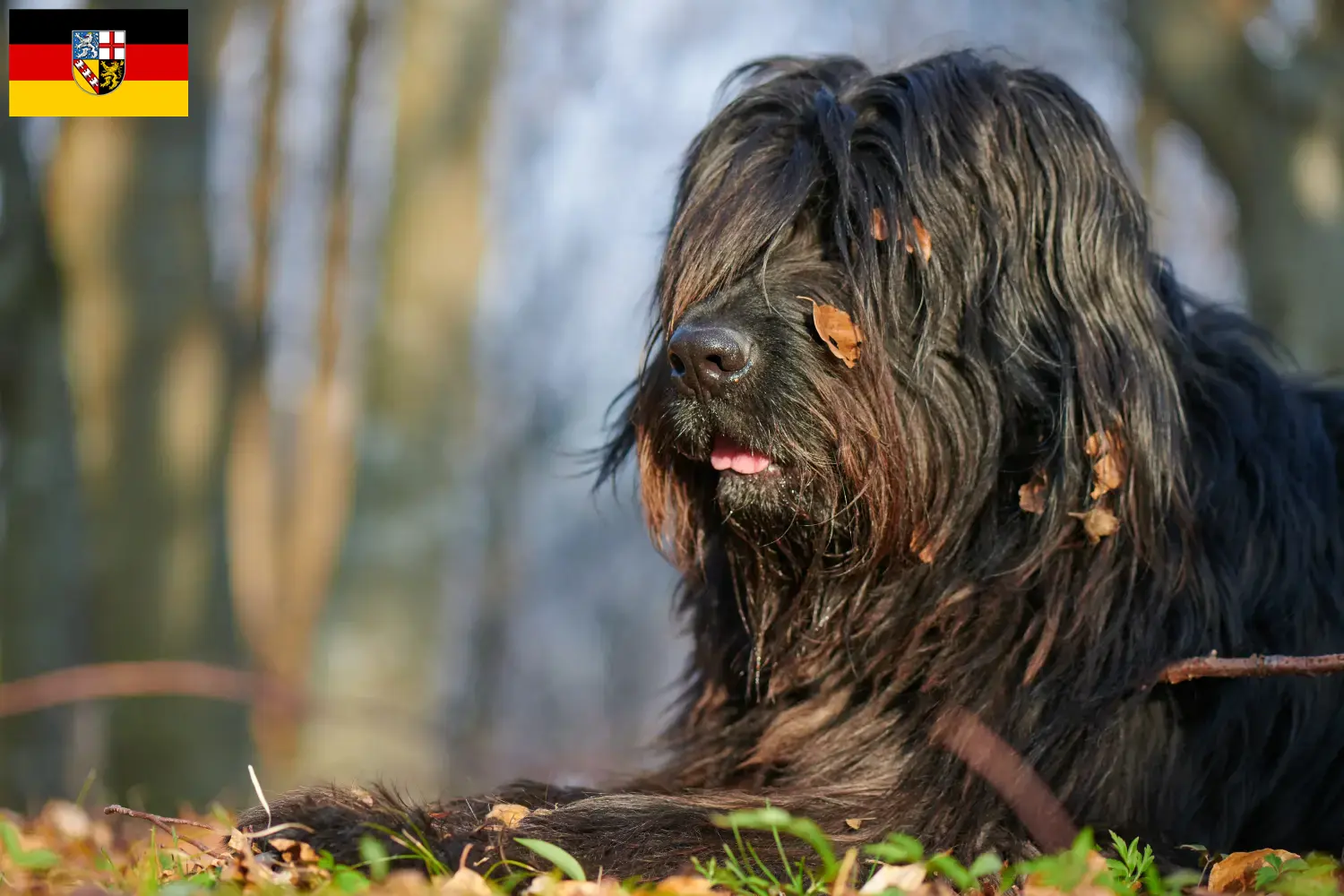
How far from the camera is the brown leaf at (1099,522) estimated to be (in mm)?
3361

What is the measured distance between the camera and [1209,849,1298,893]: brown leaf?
277 centimetres

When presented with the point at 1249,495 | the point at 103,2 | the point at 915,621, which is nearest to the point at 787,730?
the point at 915,621

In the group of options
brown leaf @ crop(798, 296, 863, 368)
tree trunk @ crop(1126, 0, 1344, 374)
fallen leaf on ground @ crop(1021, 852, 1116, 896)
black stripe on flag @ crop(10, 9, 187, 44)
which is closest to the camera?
fallen leaf on ground @ crop(1021, 852, 1116, 896)

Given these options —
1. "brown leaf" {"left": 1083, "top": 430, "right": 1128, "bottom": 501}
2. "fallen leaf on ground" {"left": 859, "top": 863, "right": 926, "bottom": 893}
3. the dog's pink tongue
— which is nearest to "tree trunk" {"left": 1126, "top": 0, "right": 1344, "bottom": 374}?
"brown leaf" {"left": 1083, "top": 430, "right": 1128, "bottom": 501}

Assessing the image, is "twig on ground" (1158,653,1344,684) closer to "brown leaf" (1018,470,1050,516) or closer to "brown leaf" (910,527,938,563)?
"brown leaf" (1018,470,1050,516)

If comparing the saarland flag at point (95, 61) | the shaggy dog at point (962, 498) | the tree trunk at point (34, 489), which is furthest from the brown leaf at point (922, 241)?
the tree trunk at point (34, 489)

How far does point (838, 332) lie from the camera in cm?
335

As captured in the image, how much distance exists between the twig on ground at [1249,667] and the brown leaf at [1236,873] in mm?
406

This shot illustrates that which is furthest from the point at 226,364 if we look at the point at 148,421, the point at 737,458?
the point at 737,458

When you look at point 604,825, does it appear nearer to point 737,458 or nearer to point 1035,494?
point 737,458

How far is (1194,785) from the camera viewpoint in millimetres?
3238

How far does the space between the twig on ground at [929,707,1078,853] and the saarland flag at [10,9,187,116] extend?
Answer: 701 centimetres

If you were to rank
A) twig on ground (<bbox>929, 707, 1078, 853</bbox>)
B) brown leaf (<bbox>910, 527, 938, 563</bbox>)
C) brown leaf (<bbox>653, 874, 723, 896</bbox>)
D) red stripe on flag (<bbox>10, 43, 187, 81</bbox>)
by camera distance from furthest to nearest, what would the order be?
1. red stripe on flag (<bbox>10, 43, 187, 81</bbox>)
2. brown leaf (<bbox>910, 527, 938, 563</bbox>)
3. twig on ground (<bbox>929, 707, 1078, 853</bbox>)
4. brown leaf (<bbox>653, 874, 723, 896</bbox>)

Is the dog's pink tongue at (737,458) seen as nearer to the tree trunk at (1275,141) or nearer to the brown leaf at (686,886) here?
the brown leaf at (686,886)
